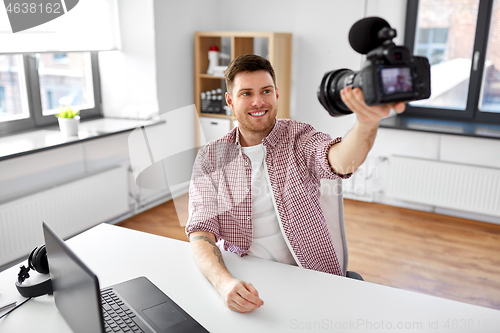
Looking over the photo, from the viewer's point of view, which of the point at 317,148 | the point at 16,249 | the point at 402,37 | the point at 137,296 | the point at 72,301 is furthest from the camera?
the point at 402,37

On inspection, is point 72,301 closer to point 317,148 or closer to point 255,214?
point 255,214

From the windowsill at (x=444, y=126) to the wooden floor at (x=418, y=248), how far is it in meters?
0.72

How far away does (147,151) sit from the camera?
341 cm

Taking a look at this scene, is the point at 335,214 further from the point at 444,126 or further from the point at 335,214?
the point at 444,126

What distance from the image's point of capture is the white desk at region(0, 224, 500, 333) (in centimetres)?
106

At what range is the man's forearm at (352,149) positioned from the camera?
1.16 m

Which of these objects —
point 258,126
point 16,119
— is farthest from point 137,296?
point 16,119

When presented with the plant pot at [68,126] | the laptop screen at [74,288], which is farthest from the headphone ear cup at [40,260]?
the plant pot at [68,126]

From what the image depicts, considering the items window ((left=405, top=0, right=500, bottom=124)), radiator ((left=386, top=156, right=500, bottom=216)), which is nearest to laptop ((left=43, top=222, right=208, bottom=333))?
radiator ((left=386, top=156, right=500, bottom=216))

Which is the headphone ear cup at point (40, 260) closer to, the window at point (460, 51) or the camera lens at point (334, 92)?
the camera lens at point (334, 92)

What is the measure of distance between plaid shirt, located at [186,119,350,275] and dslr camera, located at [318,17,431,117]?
0.43 metres

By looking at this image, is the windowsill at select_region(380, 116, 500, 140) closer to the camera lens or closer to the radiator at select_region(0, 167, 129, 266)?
the radiator at select_region(0, 167, 129, 266)

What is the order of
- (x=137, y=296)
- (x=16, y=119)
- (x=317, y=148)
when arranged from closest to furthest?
(x=137, y=296)
(x=317, y=148)
(x=16, y=119)

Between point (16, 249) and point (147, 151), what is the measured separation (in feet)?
3.97
